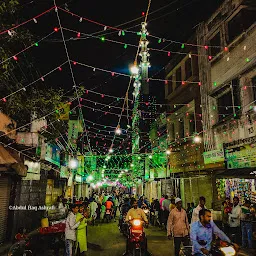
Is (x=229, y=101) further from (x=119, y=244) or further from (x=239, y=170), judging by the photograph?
(x=119, y=244)

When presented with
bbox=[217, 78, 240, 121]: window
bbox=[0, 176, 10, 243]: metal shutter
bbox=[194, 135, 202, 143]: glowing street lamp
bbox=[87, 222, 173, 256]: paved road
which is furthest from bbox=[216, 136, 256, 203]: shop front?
bbox=[0, 176, 10, 243]: metal shutter

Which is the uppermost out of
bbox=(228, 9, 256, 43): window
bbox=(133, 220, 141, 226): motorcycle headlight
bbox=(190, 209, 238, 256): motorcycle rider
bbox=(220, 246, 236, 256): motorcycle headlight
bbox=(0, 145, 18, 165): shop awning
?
bbox=(228, 9, 256, 43): window

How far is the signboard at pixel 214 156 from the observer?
14.3 meters

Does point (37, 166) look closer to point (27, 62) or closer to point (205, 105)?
point (27, 62)

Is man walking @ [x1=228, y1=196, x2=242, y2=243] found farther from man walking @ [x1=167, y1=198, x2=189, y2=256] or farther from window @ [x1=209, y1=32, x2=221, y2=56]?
window @ [x1=209, y1=32, x2=221, y2=56]

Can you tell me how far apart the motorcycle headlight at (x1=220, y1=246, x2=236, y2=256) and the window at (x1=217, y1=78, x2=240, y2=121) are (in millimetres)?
10149

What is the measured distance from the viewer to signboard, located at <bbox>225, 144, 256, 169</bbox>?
12.4 m

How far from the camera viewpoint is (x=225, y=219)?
11875 millimetres

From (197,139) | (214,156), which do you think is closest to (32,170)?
(214,156)

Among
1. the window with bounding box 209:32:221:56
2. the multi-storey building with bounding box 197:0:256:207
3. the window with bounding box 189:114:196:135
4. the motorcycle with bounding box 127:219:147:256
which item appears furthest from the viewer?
the window with bounding box 189:114:196:135

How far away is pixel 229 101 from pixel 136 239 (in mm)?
9686

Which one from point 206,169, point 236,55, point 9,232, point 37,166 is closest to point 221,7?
point 236,55

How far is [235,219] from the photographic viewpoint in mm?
10641

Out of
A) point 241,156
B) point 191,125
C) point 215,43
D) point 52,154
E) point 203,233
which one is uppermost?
point 215,43
